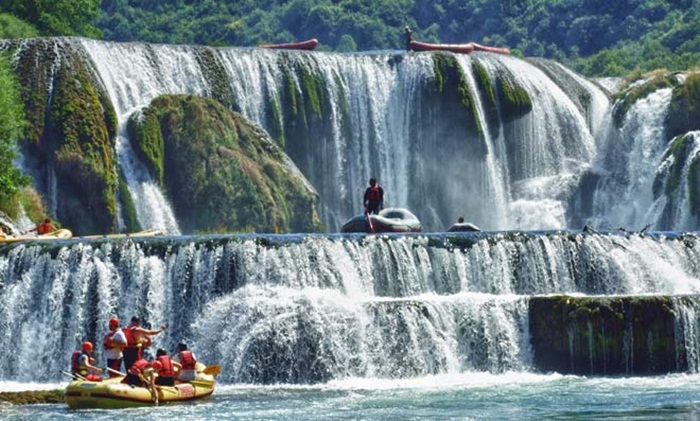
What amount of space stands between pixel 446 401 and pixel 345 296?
8.42 meters

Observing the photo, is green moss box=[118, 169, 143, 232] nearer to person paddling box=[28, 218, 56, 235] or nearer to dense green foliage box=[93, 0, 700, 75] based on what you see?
person paddling box=[28, 218, 56, 235]

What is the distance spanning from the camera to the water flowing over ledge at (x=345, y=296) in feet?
158

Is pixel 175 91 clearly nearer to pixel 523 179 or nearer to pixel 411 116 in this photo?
pixel 411 116

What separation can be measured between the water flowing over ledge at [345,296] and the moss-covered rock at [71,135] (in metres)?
13.6

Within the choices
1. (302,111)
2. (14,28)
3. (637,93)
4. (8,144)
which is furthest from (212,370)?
(14,28)

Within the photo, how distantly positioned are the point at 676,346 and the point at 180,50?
3050 centimetres

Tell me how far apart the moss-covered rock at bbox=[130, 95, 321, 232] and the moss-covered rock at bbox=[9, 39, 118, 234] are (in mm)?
1855

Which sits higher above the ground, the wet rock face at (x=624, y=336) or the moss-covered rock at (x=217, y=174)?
the moss-covered rock at (x=217, y=174)

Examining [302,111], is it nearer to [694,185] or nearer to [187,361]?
[694,185]

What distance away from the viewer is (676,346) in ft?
157

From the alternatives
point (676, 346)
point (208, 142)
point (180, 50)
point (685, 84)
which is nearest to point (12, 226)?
point (208, 142)

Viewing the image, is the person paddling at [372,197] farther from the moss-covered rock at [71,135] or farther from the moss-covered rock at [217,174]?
the moss-covered rock at [71,135]

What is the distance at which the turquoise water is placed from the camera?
131ft

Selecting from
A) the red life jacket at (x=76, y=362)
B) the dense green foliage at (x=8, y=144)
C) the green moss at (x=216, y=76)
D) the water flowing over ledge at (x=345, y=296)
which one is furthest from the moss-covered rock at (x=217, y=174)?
the red life jacket at (x=76, y=362)
